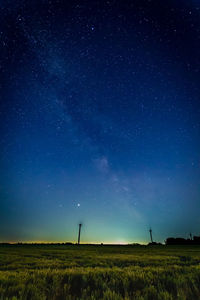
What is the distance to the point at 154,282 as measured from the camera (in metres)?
3.53

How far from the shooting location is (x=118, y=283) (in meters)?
3.36

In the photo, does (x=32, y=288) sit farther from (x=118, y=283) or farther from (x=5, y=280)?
(x=118, y=283)

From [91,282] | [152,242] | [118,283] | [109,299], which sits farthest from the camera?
[152,242]

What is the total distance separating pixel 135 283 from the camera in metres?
3.42

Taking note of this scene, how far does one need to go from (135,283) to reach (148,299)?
115 cm

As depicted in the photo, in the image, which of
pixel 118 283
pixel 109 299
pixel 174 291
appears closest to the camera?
pixel 109 299

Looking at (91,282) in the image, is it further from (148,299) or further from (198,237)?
(198,237)

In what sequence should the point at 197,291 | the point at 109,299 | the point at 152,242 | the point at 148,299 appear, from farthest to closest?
the point at 152,242 → the point at 197,291 → the point at 148,299 → the point at 109,299

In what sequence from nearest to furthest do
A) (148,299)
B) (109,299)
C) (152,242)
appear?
1. (109,299)
2. (148,299)
3. (152,242)

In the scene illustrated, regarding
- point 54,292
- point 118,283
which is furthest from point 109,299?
point 118,283

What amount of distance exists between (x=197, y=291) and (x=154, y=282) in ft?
3.49

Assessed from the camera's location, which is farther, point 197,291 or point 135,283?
point 135,283

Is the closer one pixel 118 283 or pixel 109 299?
pixel 109 299

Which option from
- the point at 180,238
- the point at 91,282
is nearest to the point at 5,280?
the point at 91,282
